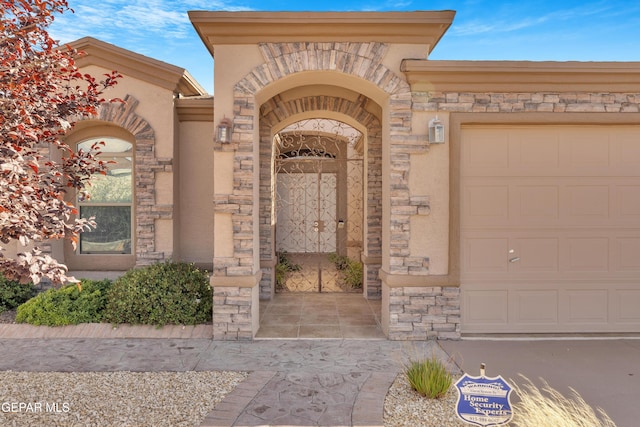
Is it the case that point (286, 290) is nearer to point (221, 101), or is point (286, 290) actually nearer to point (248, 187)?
point (248, 187)

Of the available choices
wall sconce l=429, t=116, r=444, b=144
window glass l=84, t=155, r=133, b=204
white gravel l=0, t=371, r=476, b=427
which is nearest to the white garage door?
wall sconce l=429, t=116, r=444, b=144

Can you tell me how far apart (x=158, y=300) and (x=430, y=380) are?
162 inches

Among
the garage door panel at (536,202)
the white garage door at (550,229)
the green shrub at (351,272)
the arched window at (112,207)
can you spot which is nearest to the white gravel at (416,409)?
the white garage door at (550,229)

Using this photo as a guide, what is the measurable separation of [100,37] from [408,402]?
761 centimetres

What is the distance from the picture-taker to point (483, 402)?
2756 millimetres

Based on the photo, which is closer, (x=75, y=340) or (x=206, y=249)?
(x=75, y=340)

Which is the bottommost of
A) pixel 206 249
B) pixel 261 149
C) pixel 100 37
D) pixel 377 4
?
pixel 206 249

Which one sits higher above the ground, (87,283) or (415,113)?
(415,113)

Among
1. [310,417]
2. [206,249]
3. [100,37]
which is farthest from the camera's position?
[206,249]

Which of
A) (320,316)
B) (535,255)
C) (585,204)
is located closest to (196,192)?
(320,316)

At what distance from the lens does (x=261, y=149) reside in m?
7.34

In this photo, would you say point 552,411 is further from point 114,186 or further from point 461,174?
point 114,186

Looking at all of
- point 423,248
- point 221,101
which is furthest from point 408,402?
point 221,101

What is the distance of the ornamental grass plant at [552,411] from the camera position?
2.94 meters
